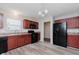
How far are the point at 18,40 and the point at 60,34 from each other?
200 cm

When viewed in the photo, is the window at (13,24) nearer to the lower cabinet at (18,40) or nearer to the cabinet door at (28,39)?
the lower cabinet at (18,40)

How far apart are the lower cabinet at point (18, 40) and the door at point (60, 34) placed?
54.0 inches

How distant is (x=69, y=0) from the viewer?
1.77 metres

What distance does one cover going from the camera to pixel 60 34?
4.12 m

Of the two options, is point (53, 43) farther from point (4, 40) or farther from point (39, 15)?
point (4, 40)

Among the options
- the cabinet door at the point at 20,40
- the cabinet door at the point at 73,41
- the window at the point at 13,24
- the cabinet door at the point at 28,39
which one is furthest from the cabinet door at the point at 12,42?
the cabinet door at the point at 73,41

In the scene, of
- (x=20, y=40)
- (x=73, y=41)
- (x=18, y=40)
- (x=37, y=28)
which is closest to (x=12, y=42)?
(x=18, y=40)

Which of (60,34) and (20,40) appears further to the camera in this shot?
(60,34)

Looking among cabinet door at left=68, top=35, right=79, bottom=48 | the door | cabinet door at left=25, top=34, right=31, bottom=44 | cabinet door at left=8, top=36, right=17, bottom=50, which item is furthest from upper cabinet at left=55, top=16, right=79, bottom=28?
cabinet door at left=8, top=36, right=17, bottom=50

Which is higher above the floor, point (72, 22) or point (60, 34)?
point (72, 22)

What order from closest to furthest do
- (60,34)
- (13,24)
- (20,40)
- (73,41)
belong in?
(13,24) → (73,41) → (20,40) → (60,34)

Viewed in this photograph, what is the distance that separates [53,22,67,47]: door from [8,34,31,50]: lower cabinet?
1.37 m

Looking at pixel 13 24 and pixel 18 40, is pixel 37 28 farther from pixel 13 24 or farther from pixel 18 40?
pixel 18 40

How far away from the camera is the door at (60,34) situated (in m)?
3.97
